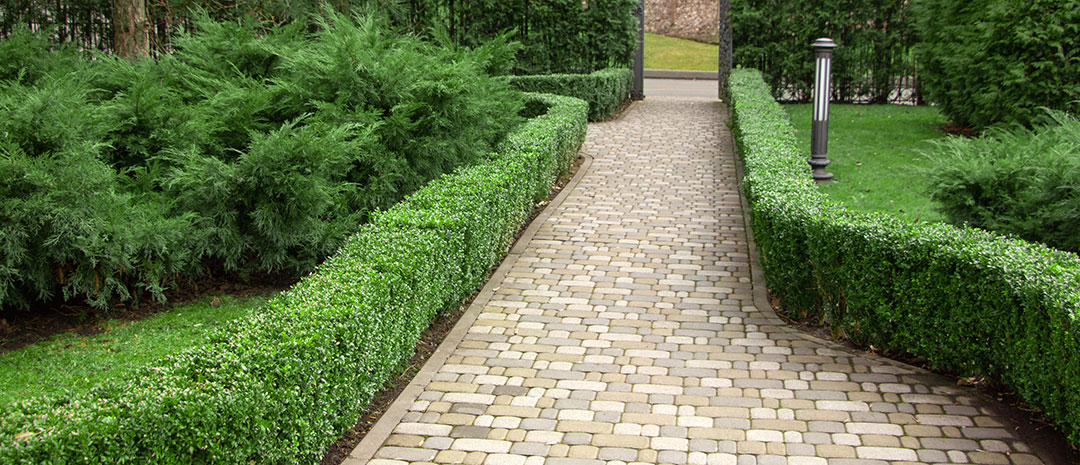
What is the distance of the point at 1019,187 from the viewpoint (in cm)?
757

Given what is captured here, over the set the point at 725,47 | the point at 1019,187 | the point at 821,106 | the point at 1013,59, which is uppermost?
the point at 725,47

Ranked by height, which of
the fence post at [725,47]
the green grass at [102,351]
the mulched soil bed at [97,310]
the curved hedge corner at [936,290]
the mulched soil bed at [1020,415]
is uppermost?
the fence post at [725,47]

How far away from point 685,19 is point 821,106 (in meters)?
26.5

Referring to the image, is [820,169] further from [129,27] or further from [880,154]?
[129,27]

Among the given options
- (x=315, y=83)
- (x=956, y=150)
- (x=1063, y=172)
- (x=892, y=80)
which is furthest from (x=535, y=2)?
(x=1063, y=172)

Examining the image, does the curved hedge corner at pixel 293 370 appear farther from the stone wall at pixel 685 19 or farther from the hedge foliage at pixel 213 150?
the stone wall at pixel 685 19

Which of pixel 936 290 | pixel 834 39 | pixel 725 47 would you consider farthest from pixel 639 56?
pixel 936 290

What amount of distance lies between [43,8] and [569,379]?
40.5 ft

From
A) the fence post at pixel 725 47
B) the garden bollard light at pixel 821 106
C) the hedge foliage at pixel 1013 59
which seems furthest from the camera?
the fence post at pixel 725 47

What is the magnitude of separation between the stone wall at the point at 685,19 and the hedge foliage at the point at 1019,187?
28.6m

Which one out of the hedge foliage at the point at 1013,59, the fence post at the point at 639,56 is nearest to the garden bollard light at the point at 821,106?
the hedge foliage at the point at 1013,59

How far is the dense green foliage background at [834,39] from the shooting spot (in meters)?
19.1

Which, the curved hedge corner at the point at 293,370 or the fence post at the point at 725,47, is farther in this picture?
the fence post at the point at 725,47

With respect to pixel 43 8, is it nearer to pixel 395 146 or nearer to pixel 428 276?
pixel 395 146
